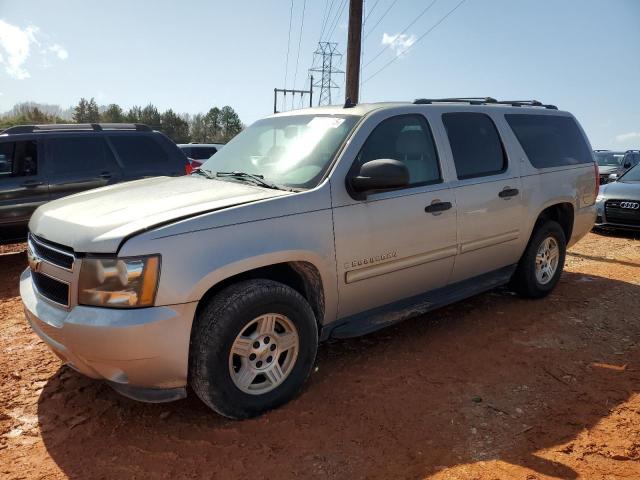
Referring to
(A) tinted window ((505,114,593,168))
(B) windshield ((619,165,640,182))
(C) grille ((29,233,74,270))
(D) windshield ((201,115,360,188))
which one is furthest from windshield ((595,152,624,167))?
(C) grille ((29,233,74,270))

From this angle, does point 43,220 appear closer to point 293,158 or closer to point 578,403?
point 293,158

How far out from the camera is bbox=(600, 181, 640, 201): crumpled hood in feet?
30.8

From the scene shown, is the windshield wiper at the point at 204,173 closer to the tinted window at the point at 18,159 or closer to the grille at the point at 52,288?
the grille at the point at 52,288

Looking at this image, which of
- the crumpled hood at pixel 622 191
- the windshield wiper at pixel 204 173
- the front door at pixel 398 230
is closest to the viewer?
the front door at pixel 398 230

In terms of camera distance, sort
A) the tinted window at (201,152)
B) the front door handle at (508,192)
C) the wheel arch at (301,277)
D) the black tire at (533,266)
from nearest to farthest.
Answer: the wheel arch at (301,277) < the front door handle at (508,192) < the black tire at (533,266) < the tinted window at (201,152)

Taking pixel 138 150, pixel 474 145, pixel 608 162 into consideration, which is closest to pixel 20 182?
pixel 138 150

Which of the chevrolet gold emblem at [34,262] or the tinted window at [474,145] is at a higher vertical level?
the tinted window at [474,145]

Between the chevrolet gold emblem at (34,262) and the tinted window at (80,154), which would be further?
the tinted window at (80,154)

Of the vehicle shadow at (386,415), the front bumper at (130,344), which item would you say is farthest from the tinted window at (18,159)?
the front bumper at (130,344)

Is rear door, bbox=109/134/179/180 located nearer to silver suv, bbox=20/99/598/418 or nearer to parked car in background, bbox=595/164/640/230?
silver suv, bbox=20/99/598/418

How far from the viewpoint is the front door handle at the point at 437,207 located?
12.5 feet

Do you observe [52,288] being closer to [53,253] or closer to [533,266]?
[53,253]

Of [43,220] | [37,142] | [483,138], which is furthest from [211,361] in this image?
[37,142]

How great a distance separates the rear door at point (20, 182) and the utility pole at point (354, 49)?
226 inches
